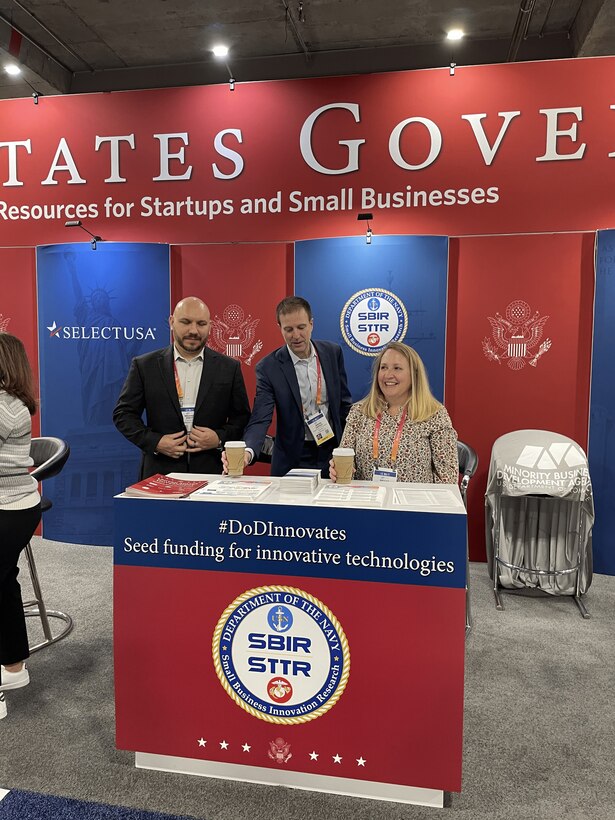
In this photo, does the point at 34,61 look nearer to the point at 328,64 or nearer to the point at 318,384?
the point at 328,64

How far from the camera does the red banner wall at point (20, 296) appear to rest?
17.2 feet

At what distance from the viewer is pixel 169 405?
3.53m

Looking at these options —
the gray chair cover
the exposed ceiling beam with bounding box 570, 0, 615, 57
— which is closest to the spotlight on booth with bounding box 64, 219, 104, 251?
the gray chair cover

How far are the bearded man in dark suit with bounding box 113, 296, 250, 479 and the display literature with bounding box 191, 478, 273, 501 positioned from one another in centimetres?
105

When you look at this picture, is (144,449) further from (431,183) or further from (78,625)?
(431,183)

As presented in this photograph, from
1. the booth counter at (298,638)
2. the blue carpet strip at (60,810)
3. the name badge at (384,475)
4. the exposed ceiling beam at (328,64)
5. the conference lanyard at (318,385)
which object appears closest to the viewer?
the booth counter at (298,638)

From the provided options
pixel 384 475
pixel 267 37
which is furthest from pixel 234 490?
pixel 267 37

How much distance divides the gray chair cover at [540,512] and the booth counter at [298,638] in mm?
2015

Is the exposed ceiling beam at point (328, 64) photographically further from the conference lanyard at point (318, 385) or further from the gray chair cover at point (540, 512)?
the gray chair cover at point (540, 512)

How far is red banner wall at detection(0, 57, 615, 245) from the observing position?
14.7ft

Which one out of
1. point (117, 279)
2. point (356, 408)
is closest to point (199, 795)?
point (356, 408)

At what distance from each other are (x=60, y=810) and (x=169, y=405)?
6.37 feet

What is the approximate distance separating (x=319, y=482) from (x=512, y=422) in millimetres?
2634

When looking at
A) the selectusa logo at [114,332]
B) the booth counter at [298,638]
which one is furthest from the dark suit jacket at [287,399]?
the selectusa logo at [114,332]
